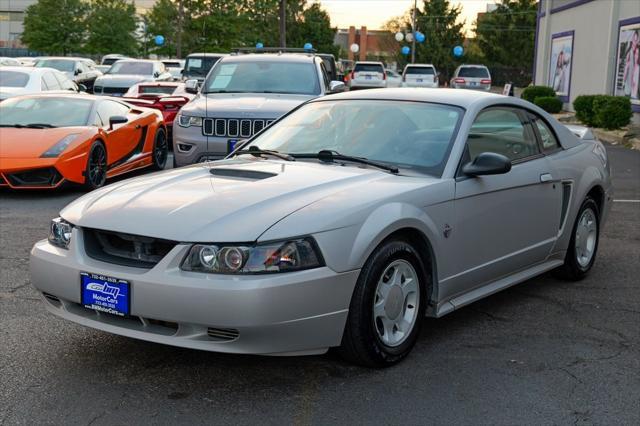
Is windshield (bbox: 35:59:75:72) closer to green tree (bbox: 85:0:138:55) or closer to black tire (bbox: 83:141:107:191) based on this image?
black tire (bbox: 83:141:107:191)

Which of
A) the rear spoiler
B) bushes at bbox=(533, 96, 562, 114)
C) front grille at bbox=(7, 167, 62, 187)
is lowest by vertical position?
front grille at bbox=(7, 167, 62, 187)

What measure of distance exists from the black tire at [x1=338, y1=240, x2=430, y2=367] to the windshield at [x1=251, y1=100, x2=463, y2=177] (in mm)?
739

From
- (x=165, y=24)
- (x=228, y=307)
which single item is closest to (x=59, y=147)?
(x=228, y=307)

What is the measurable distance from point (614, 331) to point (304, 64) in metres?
7.71

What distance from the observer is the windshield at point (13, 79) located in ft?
57.1

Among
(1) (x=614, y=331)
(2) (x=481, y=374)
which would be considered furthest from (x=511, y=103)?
(2) (x=481, y=374)

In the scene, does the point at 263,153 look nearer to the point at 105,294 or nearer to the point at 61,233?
the point at 61,233

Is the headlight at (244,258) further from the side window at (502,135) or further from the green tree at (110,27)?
the green tree at (110,27)

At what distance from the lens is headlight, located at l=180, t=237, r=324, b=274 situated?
3916 mm

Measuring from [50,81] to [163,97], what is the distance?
3561 mm

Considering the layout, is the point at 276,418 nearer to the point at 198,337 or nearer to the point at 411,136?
the point at 198,337

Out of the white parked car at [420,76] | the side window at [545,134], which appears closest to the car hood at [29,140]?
the side window at [545,134]

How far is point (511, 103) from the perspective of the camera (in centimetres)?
589

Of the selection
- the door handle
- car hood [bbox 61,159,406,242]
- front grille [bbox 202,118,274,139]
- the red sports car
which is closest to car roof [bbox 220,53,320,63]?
front grille [bbox 202,118,274,139]
